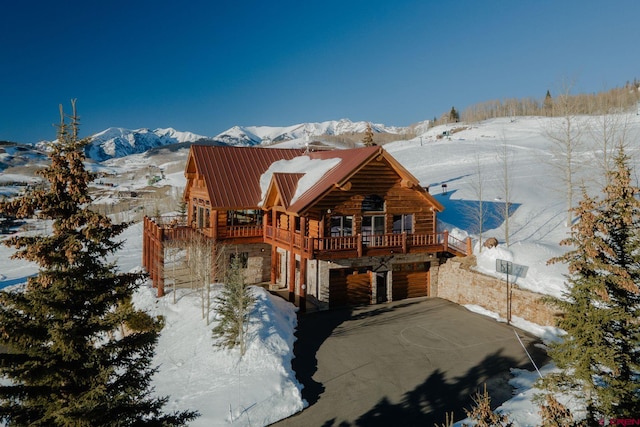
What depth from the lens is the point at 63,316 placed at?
8094 mm

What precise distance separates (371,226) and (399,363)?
9065 mm

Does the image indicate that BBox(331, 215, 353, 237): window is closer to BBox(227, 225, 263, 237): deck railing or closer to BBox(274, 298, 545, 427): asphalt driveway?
BBox(274, 298, 545, 427): asphalt driveway

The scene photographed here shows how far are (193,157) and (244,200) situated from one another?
523 centimetres

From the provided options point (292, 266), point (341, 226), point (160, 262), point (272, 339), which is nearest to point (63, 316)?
point (272, 339)

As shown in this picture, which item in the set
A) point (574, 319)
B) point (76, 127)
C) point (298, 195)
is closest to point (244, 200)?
point (298, 195)

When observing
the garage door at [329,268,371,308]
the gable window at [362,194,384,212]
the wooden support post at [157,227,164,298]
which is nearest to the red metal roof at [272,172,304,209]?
the gable window at [362,194,384,212]

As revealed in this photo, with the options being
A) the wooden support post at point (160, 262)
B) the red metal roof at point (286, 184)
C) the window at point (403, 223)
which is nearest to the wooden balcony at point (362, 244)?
the window at point (403, 223)

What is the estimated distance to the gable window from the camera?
22.6m

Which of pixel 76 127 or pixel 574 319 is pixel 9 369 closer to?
pixel 76 127

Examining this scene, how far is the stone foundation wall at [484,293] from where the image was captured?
60.7 ft

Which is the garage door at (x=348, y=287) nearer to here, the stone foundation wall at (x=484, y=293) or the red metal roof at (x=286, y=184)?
the stone foundation wall at (x=484, y=293)

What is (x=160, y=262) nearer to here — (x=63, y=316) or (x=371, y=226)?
(x=371, y=226)

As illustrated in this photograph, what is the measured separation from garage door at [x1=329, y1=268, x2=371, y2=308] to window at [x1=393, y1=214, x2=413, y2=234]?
10.8ft

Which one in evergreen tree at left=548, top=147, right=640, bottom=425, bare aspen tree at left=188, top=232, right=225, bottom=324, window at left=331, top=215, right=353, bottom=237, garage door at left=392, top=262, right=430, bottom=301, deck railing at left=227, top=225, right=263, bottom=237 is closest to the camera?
evergreen tree at left=548, top=147, right=640, bottom=425
